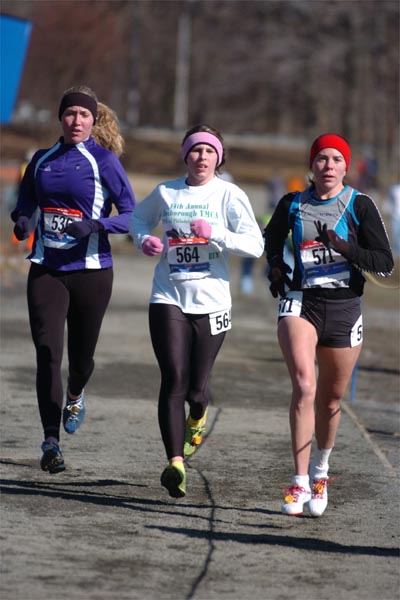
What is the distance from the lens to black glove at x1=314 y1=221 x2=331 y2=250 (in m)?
6.65

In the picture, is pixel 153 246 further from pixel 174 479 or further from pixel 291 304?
pixel 174 479

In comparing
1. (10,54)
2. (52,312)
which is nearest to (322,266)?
(52,312)

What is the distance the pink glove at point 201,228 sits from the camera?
6777 mm

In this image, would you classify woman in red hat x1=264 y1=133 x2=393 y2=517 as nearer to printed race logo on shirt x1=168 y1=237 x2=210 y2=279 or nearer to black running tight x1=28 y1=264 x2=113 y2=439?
printed race logo on shirt x1=168 y1=237 x2=210 y2=279

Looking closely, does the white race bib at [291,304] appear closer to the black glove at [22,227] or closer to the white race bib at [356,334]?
the white race bib at [356,334]

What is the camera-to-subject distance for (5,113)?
60.3 feet

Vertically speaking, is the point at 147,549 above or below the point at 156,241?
below

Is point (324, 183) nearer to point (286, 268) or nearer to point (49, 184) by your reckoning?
point (286, 268)

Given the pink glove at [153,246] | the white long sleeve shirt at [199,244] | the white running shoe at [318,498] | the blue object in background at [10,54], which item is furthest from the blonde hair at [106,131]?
the blue object in background at [10,54]

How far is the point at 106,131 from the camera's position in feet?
25.6

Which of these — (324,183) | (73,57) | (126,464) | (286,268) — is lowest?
(126,464)

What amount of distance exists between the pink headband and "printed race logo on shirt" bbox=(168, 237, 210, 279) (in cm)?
46

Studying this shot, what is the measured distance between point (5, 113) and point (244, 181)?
113ft

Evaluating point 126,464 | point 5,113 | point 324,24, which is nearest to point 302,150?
point 324,24
